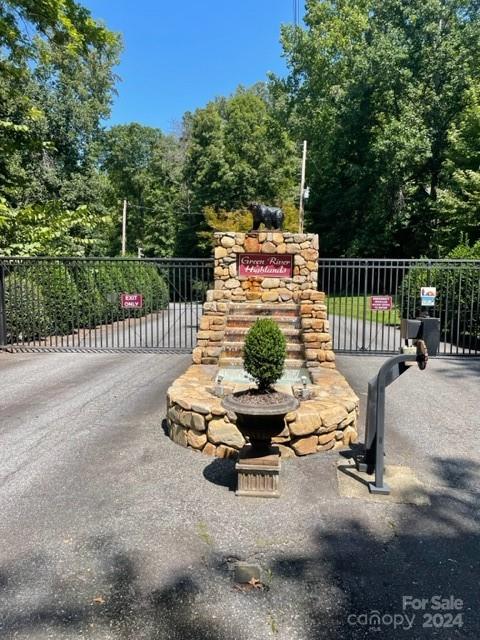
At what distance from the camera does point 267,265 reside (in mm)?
8258

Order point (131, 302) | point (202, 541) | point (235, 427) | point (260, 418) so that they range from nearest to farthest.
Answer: point (202, 541)
point (260, 418)
point (235, 427)
point (131, 302)

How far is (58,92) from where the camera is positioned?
16.2 metres

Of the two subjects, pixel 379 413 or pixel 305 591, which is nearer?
pixel 305 591

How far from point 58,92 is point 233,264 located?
12452mm

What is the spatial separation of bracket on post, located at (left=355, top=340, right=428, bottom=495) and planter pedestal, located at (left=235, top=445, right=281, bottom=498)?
2.49ft

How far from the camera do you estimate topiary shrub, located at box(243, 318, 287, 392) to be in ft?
11.8

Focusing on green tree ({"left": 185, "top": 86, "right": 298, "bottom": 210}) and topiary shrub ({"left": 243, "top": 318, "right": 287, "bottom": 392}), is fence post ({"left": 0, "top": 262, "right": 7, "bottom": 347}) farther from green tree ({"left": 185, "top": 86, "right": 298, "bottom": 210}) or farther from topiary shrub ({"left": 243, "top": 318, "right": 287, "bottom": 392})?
green tree ({"left": 185, "top": 86, "right": 298, "bottom": 210})

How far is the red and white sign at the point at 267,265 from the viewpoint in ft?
27.0

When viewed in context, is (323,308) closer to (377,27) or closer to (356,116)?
(356,116)

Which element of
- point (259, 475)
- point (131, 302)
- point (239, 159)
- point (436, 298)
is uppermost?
point (239, 159)

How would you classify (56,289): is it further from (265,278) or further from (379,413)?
(379,413)

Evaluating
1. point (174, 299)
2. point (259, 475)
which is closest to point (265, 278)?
point (174, 299)

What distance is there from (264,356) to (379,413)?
38.8 inches

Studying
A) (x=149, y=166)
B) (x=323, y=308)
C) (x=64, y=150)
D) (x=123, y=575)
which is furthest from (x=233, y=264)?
(x=149, y=166)
